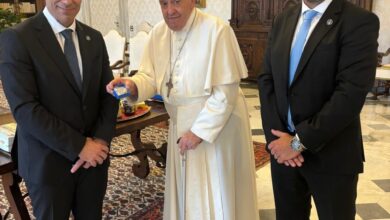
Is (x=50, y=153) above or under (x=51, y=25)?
under

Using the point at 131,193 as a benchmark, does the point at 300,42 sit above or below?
above

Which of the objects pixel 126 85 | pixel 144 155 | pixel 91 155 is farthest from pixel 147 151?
pixel 91 155

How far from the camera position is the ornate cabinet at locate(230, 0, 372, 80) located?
22.9 ft

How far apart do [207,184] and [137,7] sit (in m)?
7.52

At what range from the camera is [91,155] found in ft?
5.31

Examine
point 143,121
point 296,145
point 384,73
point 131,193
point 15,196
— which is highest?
point 296,145

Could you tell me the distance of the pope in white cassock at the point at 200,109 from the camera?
183 centimetres

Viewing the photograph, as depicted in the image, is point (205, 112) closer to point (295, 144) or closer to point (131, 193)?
point (295, 144)

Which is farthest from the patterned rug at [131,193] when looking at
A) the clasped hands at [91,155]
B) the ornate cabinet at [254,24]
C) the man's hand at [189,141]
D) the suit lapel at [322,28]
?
the ornate cabinet at [254,24]

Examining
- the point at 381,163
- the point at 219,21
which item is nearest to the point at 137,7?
the point at 381,163

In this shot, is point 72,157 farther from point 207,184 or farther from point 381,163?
point 381,163

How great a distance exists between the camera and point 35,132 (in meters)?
1.50

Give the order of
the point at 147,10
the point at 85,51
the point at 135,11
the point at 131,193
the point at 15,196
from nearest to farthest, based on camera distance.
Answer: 1. the point at 85,51
2. the point at 15,196
3. the point at 131,193
4. the point at 147,10
5. the point at 135,11

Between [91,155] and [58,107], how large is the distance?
0.24 meters
